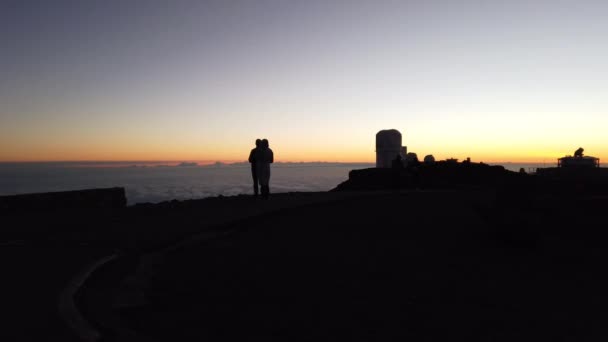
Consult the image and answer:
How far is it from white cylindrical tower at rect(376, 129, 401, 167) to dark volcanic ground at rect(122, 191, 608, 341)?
4777 cm

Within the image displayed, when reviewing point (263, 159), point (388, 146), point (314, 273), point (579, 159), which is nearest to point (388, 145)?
point (388, 146)

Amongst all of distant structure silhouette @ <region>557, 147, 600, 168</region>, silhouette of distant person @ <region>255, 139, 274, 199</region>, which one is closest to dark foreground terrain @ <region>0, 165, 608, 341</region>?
silhouette of distant person @ <region>255, 139, 274, 199</region>

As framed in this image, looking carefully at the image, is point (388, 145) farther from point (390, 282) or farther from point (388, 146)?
point (390, 282)

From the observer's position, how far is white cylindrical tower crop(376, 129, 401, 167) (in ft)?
186

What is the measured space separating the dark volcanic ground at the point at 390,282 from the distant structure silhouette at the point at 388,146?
4777cm

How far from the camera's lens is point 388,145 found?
56.9 metres

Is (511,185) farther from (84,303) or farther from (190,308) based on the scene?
(84,303)

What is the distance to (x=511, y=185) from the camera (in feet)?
30.1

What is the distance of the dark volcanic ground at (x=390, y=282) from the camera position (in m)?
3.69

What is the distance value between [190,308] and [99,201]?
954 centimetres

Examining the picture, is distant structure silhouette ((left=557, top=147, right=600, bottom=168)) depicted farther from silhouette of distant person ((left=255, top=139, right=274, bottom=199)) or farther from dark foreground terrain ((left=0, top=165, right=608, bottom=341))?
silhouette of distant person ((left=255, top=139, right=274, bottom=199))

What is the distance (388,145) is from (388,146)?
143mm

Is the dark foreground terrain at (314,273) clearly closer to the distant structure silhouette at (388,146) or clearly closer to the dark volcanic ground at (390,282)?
the dark volcanic ground at (390,282)

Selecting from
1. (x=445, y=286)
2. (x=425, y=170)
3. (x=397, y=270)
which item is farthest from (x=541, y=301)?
(x=425, y=170)
